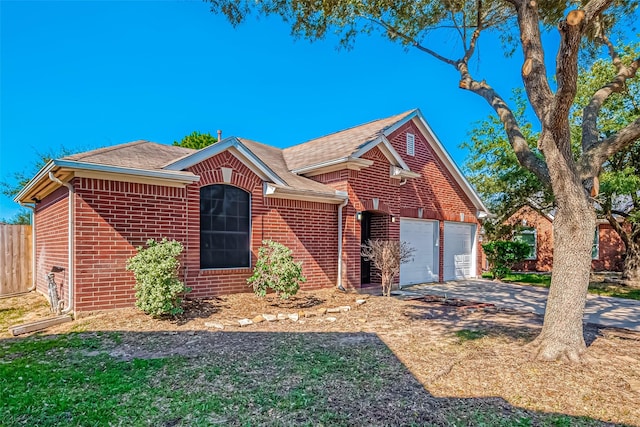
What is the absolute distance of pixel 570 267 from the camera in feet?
16.5

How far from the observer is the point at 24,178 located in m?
20.1

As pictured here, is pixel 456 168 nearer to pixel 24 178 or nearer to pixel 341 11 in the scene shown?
pixel 341 11

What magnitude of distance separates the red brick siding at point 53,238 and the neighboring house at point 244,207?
0.03 m

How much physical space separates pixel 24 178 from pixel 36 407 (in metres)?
22.4

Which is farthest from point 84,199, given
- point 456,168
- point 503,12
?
point 456,168

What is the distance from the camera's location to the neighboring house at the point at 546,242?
20.8 meters

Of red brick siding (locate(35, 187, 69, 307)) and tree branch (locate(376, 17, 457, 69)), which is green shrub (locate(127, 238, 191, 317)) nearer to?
red brick siding (locate(35, 187, 69, 307))

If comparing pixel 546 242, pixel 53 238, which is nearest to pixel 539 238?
pixel 546 242

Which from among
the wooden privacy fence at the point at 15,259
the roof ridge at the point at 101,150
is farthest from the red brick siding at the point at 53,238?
the roof ridge at the point at 101,150

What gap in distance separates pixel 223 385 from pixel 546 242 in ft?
78.8

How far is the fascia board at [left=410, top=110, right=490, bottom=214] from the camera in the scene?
541 inches

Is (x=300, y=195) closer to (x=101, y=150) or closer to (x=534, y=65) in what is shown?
(x=101, y=150)

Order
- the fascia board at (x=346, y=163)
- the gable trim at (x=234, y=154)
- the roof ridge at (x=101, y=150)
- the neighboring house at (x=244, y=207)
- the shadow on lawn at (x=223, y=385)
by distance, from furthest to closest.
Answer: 1. the fascia board at (x=346, y=163)
2. the gable trim at (x=234, y=154)
3. the roof ridge at (x=101, y=150)
4. the neighboring house at (x=244, y=207)
5. the shadow on lawn at (x=223, y=385)

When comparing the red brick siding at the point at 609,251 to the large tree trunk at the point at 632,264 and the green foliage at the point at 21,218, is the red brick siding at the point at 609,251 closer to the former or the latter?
the large tree trunk at the point at 632,264
